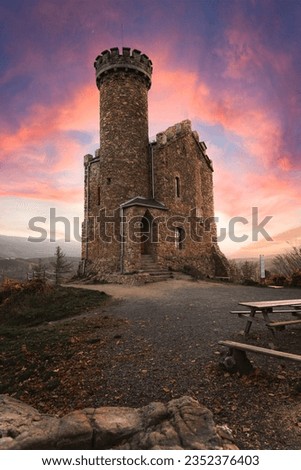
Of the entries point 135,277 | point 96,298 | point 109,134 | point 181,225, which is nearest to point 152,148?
point 109,134

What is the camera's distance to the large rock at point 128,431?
7.55 ft

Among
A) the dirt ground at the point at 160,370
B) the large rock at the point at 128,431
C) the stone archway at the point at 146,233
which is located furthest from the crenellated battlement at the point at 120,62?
the large rock at the point at 128,431

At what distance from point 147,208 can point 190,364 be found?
13736 millimetres

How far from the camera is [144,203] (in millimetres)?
17438

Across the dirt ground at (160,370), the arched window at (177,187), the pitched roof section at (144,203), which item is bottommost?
the dirt ground at (160,370)

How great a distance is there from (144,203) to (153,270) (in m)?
4.51

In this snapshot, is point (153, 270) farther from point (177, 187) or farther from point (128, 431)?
point (128, 431)

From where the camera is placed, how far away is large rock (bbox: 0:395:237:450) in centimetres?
230

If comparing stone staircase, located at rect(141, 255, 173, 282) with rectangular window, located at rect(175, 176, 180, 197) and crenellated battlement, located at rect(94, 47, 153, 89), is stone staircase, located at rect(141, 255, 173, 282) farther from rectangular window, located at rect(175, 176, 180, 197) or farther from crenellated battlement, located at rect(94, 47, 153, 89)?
crenellated battlement, located at rect(94, 47, 153, 89)

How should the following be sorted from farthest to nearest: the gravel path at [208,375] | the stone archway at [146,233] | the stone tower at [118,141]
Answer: the stone tower at [118,141]
the stone archway at [146,233]
the gravel path at [208,375]

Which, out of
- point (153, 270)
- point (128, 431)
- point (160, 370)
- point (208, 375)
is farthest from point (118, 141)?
point (128, 431)

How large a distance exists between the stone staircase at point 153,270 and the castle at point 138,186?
0.29 feet

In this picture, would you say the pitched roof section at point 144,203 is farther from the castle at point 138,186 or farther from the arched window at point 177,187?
the arched window at point 177,187
